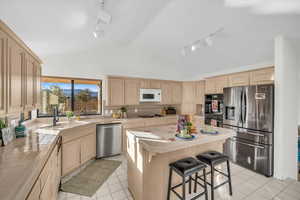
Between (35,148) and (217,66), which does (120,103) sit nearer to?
(35,148)

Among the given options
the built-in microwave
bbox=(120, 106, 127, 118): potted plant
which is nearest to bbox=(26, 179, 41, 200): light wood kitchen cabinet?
bbox=(120, 106, 127, 118): potted plant

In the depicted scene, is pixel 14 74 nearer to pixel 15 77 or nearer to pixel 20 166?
pixel 15 77

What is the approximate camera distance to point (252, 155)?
263 centimetres

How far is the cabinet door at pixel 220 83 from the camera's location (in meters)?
3.53

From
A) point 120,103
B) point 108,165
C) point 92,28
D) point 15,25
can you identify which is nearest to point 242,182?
point 108,165

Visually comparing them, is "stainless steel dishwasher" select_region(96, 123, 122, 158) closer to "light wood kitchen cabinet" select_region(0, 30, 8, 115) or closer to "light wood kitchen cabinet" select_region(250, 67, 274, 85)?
"light wood kitchen cabinet" select_region(0, 30, 8, 115)

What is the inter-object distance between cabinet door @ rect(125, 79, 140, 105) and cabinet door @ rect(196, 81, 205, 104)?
7.43 ft

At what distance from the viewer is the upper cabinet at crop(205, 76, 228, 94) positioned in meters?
3.56

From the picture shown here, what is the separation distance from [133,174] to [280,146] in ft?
9.04

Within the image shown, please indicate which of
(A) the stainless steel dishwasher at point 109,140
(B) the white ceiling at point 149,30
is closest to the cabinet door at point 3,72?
(B) the white ceiling at point 149,30

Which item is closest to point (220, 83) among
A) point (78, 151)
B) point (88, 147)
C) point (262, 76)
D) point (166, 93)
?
point (262, 76)

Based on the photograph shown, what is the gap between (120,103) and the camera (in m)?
3.86

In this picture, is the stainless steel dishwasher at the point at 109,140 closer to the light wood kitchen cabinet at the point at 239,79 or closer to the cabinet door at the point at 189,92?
the cabinet door at the point at 189,92

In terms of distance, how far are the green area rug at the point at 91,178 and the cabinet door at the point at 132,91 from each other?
1.79m
